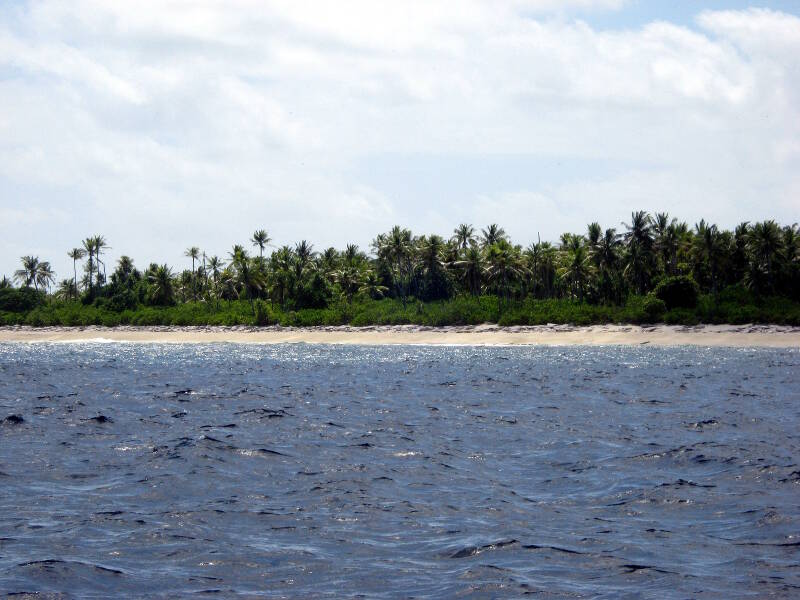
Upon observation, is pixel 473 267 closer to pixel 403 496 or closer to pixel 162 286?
pixel 162 286

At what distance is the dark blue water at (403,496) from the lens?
9.98m

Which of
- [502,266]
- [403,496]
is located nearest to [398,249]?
[502,266]

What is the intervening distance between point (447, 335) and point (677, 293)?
2363 cm

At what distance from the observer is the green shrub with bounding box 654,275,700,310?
86250 millimetres

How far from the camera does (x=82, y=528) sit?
39.9ft

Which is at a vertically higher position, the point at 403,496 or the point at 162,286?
the point at 162,286

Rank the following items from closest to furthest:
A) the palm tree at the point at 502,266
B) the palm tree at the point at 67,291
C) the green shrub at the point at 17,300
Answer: the palm tree at the point at 502,266 < the green shrub at the point at 17,300 < the palm tree at the point at 67,291

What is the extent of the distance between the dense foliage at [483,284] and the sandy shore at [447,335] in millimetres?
2660

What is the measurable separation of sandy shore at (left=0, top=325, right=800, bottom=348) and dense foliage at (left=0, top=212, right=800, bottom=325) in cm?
266

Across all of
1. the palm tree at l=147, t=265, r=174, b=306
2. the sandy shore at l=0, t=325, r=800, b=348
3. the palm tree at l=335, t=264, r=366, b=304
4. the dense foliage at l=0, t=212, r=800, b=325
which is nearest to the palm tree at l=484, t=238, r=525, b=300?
the dense foliage at l=0, t=212, r=800, b=325

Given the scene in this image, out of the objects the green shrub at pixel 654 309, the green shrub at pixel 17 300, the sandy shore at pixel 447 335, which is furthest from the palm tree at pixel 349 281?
the green shrub at pixel 17 300

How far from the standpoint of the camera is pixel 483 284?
11912cm

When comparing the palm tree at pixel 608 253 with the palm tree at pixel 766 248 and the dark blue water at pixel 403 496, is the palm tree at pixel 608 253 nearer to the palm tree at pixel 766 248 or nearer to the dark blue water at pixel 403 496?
the palm tree at pixel 766 248

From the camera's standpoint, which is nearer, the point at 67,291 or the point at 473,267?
the point at 473,267
